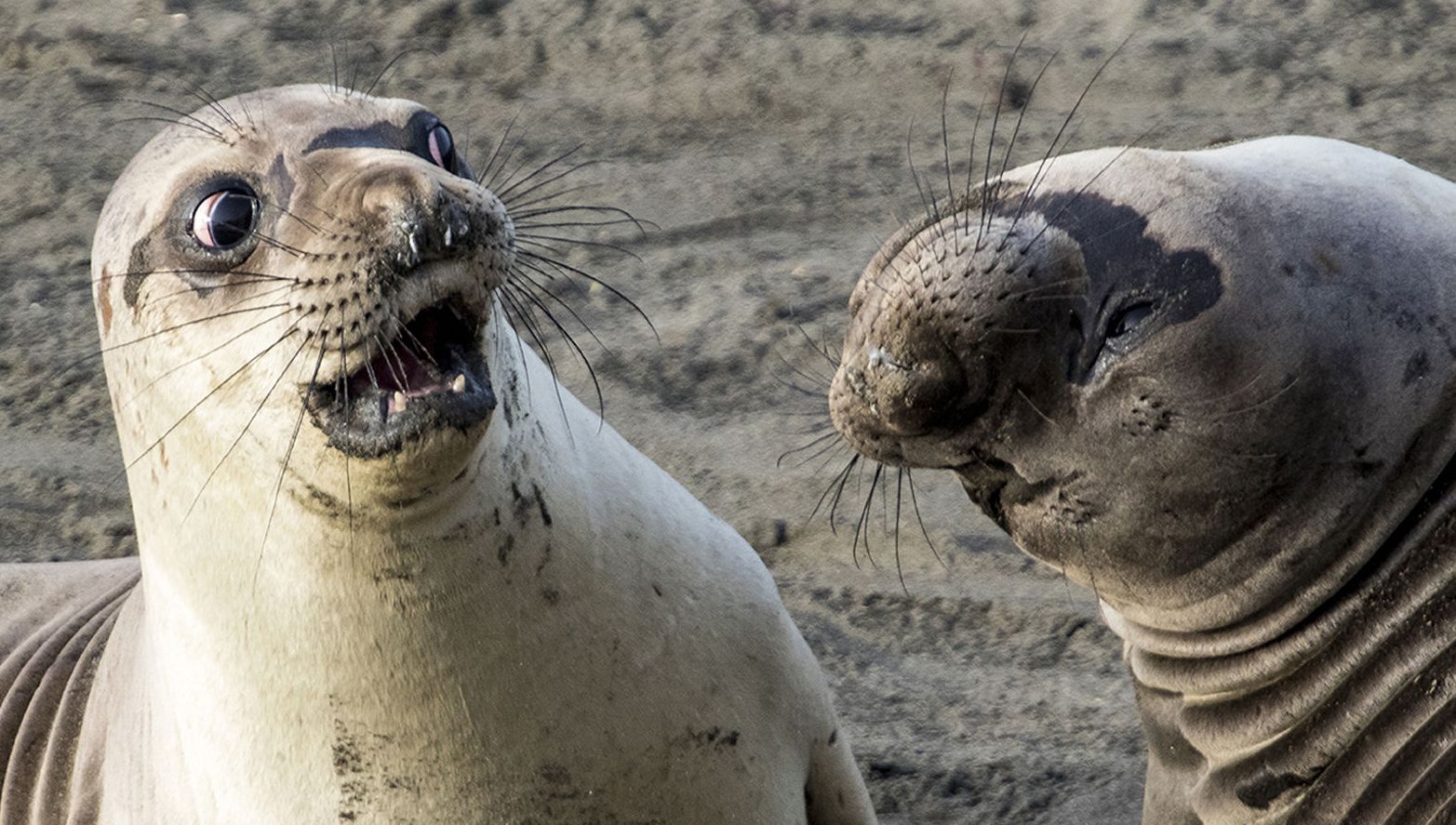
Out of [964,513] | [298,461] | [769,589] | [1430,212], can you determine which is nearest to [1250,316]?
[1430,212]

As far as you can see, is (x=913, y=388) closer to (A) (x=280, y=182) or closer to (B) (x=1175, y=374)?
(B) (x=1175, y=374)

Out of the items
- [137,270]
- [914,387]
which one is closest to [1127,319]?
[914,387]

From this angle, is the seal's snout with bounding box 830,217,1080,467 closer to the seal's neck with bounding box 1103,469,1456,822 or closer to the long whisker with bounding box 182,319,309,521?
the seal's neck with bounding box 1103,469,1456,822

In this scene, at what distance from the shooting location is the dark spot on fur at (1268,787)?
3.18m

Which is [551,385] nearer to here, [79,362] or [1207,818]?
[1207,818]

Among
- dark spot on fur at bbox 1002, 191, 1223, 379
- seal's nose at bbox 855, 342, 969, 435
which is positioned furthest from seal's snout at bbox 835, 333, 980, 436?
dark spot on fur at bbox 1002, 191, 1223, 379

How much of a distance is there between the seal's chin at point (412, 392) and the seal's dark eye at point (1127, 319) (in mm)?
871

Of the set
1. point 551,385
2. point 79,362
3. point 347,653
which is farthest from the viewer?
point 79,362

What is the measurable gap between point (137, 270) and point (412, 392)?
1.80 feet

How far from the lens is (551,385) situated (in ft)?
11.6

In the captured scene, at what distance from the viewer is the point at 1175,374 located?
2.98m

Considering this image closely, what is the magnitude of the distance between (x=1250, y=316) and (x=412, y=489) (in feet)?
3.88

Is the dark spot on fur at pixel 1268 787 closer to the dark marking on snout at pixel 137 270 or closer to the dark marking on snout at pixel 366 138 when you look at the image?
the dark marking on snout at pixel 366 138

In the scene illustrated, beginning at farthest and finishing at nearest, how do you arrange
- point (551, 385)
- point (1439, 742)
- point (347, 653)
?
point (551, 385) < point (347, 653) < point (1439, 742)
